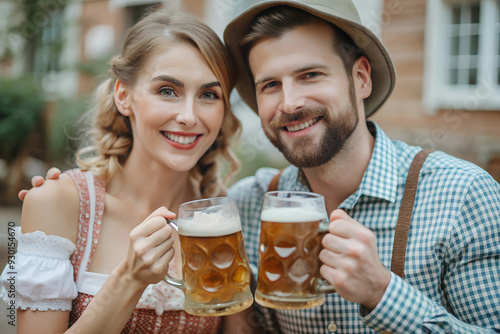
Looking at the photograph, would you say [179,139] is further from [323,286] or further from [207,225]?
[323,286]

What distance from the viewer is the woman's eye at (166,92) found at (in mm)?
1947

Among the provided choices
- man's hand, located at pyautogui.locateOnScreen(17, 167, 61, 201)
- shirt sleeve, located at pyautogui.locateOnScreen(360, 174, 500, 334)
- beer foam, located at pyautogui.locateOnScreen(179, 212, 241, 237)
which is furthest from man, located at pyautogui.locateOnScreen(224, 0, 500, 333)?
man's hand, located at pyautogui.locateOnScreen(17, 167, 61, 201)

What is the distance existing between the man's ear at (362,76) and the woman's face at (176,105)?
0.68 metres

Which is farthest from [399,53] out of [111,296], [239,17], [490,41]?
Result: [111,296]

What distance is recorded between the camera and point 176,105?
192 cm

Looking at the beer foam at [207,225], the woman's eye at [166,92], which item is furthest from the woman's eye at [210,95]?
the beer foam at [207,225]

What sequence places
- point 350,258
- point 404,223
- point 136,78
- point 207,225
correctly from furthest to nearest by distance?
point 136,78
point 404,223
point 207,225
point 350,258

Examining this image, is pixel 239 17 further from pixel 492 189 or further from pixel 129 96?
pixel 492 189

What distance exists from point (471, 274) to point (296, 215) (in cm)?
81

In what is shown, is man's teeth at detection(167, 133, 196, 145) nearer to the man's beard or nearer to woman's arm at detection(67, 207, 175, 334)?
the man's beard

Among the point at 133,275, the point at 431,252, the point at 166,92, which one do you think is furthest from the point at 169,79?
the point at 431,252

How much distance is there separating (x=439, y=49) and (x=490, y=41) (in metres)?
0.63

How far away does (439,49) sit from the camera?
6.08 m

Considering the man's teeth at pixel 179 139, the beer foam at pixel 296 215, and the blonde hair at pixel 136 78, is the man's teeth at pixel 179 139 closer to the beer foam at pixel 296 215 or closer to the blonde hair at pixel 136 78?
the blonde hair at pixel 136 78
